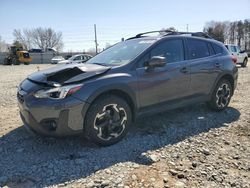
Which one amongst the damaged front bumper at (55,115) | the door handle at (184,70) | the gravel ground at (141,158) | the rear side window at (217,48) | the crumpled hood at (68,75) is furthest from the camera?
the rear side window at (217,48)

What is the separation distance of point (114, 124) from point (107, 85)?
2.10 ft

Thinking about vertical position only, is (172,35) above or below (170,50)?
above

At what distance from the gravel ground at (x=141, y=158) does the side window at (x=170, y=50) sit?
127cm

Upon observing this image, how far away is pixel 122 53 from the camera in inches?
190

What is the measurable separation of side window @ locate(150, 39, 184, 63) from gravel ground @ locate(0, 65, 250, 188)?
1266mm

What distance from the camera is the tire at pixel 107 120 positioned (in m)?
3.85

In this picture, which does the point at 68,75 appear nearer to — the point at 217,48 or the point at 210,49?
the point at 210,49

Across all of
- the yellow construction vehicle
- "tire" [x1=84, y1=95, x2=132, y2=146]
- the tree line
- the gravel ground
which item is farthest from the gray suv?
the tree line

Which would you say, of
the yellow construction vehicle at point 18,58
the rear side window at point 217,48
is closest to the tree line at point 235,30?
the yellow construction vehicle at point 18,58

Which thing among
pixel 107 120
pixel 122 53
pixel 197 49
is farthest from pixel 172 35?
pixel 107 120

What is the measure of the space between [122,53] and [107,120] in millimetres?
1407

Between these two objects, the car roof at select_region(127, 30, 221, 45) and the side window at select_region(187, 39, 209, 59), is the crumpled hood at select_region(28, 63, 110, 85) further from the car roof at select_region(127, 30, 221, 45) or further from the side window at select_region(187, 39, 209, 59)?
the side window at select_region(187, 39, 209, 59)

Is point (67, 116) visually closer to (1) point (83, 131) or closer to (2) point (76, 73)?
(1) point (83, 131)

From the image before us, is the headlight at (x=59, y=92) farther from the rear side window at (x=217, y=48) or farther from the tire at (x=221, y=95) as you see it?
the rear side window at (x=217, y=48)
